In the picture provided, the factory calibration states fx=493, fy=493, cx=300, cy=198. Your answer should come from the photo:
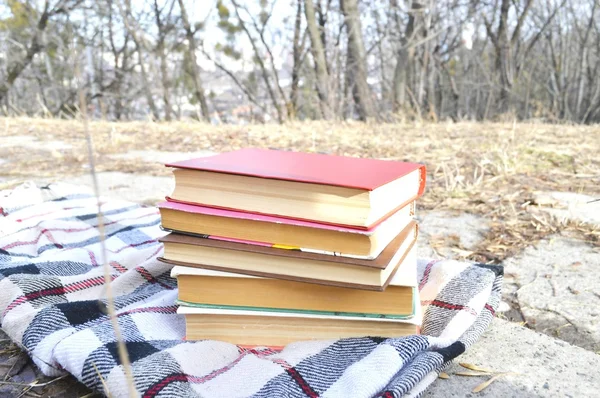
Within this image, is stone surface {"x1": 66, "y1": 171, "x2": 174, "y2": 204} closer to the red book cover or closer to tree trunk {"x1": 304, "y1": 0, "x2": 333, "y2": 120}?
the red book cover

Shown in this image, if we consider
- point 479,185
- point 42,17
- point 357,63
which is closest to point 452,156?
point 479,185

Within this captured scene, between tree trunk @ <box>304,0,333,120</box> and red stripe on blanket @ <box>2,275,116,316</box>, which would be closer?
red stripe on blanket @ <box>2,275,116,316</box>

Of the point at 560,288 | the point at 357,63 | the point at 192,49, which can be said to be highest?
the point at 192,49

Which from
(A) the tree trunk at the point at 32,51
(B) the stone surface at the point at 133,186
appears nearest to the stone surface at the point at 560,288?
(B) the stone surface at the point at 133,186

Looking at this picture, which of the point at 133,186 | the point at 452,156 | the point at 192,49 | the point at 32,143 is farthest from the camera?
the point at 192,49

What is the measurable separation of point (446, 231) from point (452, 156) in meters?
1.20

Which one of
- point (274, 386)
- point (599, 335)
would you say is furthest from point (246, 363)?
point (599, 335)

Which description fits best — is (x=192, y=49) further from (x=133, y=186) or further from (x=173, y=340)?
(x=173, y=340)

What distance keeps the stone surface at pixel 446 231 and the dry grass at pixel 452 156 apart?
34mm

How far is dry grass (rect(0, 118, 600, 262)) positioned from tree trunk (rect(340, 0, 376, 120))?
2.16 meters

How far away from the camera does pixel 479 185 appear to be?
2045 mm

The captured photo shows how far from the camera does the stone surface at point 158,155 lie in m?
2.81

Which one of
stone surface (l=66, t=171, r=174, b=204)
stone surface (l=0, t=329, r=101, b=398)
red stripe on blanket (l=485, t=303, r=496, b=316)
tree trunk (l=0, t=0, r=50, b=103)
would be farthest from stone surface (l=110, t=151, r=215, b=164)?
tree trunk (l=0, t=0, r=50, b=103)

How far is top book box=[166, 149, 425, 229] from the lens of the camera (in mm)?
727
